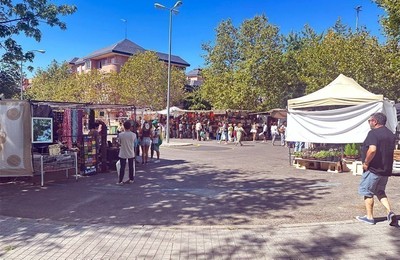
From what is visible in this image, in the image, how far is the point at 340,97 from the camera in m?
11.7

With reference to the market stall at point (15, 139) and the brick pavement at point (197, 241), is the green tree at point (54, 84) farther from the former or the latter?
the brick pavement at point (197, 241)

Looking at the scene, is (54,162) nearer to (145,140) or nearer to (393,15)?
(145,140)

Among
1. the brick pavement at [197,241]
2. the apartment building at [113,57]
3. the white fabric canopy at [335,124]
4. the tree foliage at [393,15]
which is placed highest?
the apartment building at [113,57]

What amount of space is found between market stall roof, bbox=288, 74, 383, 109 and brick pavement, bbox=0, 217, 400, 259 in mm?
6735

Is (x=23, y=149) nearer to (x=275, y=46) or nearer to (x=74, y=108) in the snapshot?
(x=74, y=108)

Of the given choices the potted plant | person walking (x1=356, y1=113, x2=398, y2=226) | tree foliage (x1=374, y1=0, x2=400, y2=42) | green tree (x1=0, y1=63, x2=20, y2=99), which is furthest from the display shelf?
tree foliage (x1=374, y1=0, x2=400, y2=42)

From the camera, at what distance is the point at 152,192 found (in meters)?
8.16

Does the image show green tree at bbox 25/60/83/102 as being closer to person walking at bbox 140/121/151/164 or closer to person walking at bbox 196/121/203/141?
person walking at bbox 196/121/203/141

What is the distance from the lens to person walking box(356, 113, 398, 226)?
17.8ft

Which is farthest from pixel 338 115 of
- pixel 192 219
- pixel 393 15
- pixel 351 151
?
pixel 192 219

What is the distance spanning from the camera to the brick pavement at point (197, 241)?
4359 millimetres

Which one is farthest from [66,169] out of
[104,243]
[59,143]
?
[104,243]

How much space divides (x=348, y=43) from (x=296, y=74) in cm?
629

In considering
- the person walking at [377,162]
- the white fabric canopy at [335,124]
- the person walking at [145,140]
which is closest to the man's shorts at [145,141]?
the person walking at [145,140]
